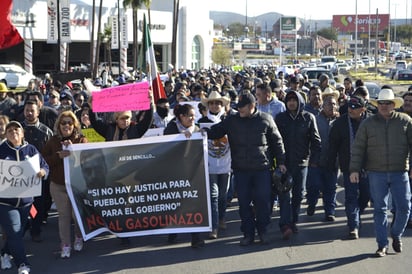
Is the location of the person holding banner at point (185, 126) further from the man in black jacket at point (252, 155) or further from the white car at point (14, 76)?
the white car at point (14, 76)

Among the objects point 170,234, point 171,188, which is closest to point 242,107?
point 171,188

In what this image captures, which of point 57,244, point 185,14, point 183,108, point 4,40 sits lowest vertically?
point 57,244

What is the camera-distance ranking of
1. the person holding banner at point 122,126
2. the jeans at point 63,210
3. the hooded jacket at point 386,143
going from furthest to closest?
the person holding banner at point 122,126 → the jeans at point 63,210 → the hooded jacket at point 386,143

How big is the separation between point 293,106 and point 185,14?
60721mm

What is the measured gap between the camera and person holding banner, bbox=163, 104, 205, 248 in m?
8.43

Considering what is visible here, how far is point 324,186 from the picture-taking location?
10.0 meters

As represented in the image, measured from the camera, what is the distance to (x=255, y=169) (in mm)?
8289

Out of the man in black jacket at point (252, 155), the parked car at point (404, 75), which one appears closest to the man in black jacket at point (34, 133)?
the man in black jacket at point (252, 155)

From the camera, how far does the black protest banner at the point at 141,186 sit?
8.26m

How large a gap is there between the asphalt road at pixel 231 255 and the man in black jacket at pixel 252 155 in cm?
36

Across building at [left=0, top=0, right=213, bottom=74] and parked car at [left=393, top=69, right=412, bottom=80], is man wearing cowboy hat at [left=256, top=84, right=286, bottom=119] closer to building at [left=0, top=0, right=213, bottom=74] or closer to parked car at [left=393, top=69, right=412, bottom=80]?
building at [left=0, top=0, right=213, bottom=74]

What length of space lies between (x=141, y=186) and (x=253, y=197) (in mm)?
1379

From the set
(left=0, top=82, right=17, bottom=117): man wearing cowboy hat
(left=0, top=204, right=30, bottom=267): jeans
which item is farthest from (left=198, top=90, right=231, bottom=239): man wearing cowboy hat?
(left=0, top=82, right=17, bottom=117): man wearing cowboy hat

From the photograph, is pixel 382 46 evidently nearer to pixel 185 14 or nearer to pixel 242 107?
pixel 185 14
